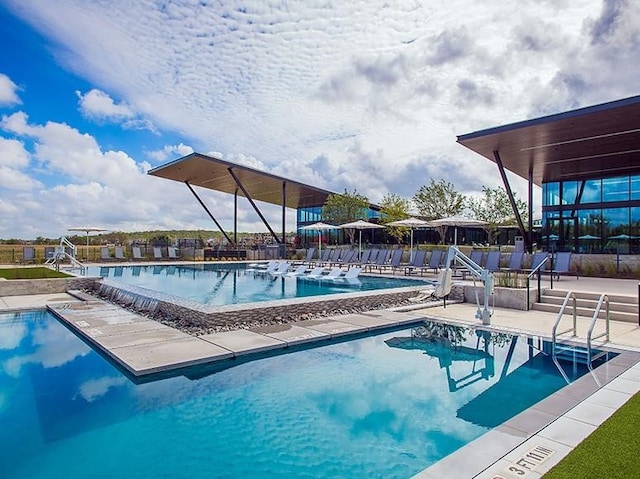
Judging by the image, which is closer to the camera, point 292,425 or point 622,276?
point 292,425

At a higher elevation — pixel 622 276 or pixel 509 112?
pixel 509 112

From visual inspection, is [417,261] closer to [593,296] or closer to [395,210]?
[593,296]

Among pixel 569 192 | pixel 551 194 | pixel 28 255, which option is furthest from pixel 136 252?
pixel 569 192

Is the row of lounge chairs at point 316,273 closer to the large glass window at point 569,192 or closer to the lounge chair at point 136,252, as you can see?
the lounge chair at point 136,252

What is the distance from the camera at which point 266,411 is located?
14.0 ft

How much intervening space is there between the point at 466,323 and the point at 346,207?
23442mm

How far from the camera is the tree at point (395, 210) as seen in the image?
A: 30.3 metres

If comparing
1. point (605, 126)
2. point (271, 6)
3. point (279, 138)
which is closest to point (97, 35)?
point (271, 6)

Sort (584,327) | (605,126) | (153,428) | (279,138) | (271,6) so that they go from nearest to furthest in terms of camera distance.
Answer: (153,428)
(584,327)
(271,6)
(605,126)
(279,138)

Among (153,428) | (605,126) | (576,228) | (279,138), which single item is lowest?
(153,428)

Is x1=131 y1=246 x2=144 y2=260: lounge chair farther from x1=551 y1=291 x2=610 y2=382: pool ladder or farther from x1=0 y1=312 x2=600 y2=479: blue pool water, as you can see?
x1=551 y1=291 x2=610 y2=382: pool ladder

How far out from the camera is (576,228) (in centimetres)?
2244

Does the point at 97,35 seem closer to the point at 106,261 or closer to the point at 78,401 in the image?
the point at 78,401

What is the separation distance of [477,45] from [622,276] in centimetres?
896
